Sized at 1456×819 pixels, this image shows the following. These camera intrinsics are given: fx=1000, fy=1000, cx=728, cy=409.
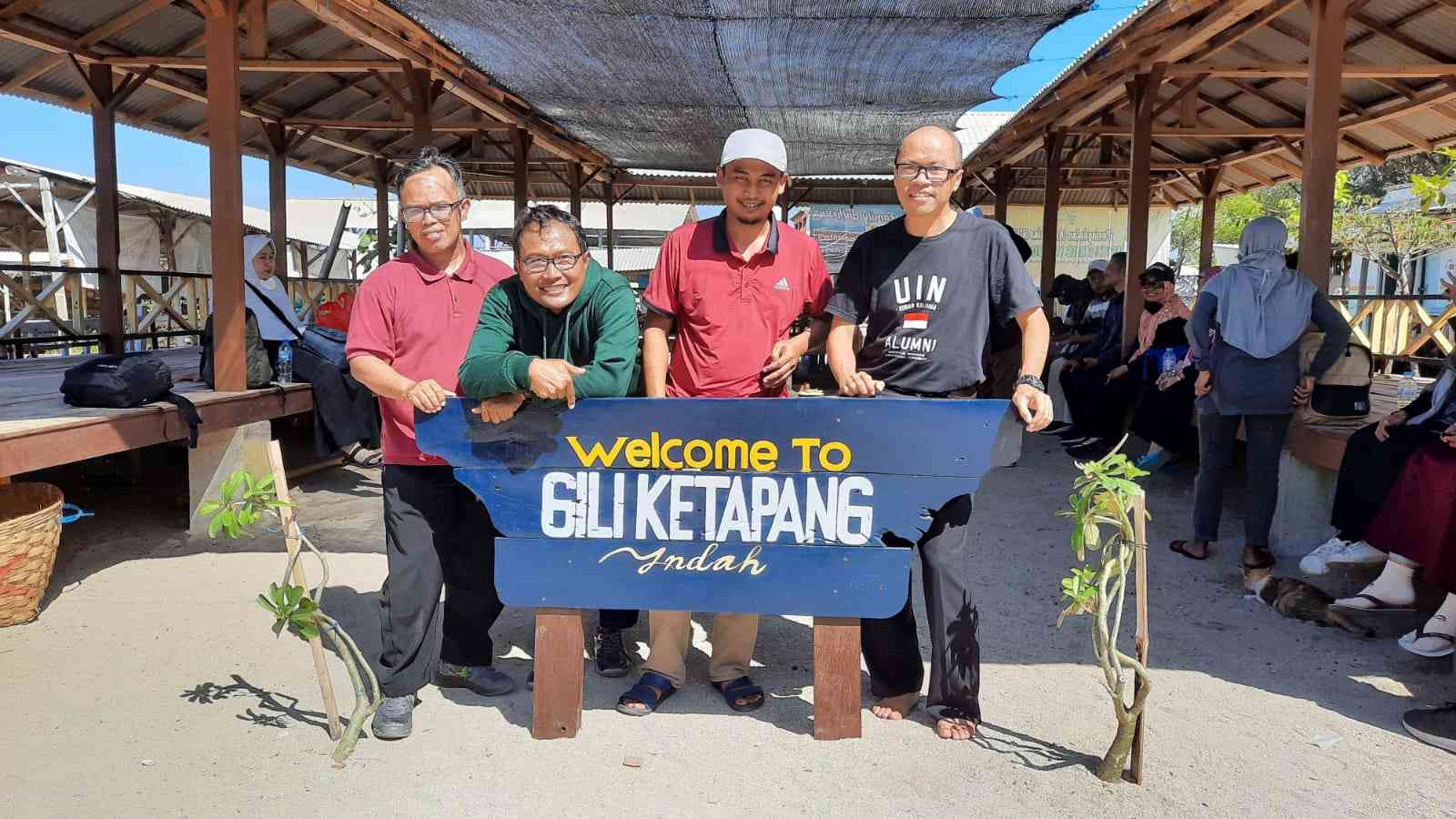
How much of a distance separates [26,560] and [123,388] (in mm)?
1231

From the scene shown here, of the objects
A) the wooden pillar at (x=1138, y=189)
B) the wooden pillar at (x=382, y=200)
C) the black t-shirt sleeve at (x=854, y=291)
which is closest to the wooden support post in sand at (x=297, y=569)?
the black t-shirt sleeve at (x=854, y=291)

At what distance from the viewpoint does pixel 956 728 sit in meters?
2.88

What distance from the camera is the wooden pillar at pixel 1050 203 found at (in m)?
10.3

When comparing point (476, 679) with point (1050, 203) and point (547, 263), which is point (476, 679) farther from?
point (1050, 203)

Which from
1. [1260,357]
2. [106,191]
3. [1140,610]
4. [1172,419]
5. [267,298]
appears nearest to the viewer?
[1140,610]

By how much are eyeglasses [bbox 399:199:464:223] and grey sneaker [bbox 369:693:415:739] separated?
4.57 ft

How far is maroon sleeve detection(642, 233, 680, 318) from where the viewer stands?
300cm

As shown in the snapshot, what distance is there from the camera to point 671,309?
3.02 meters

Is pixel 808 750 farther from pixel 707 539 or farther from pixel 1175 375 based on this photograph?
pixel 1175 375

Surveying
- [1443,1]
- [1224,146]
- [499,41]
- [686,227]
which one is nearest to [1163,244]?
[1224,146]

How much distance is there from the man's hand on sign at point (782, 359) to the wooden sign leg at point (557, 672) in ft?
2.86

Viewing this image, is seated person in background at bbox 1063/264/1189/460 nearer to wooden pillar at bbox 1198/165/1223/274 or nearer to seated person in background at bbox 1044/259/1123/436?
seated person in background at bbox 1044/259/1123/436

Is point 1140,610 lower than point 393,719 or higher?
higher

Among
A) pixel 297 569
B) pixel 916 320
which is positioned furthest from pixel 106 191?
pixel 916 320
